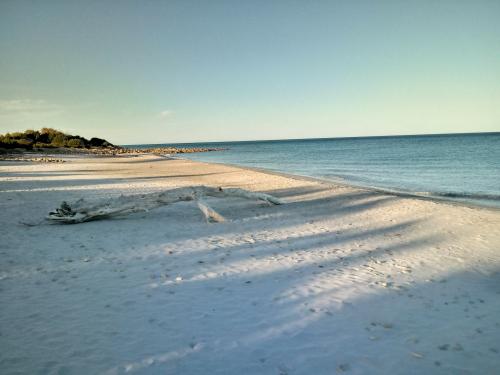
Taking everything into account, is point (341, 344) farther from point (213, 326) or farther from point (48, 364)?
point (48, 364)

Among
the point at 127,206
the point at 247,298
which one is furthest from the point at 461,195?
the point at 127,206

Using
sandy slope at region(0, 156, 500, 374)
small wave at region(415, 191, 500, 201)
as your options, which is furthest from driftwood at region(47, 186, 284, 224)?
small wave at region(415, 191, 500, 201)

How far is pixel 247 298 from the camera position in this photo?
180 inches

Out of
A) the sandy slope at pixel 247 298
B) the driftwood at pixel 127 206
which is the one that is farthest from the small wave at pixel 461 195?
the driftwood at pixel 127 206

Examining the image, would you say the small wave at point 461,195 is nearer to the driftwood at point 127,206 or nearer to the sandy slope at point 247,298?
the sandy slope at point 247,298

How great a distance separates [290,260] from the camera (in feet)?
20.4

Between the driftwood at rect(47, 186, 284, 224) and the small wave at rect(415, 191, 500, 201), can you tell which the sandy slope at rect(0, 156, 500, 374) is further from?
A: the small wave at rect(415, 191, 500, 201)

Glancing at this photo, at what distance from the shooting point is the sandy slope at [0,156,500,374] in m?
3.27

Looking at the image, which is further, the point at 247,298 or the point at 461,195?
the point at 461,195

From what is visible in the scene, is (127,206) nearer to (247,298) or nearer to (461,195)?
(247,298)

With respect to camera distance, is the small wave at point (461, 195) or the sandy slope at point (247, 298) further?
the small wave at point (461, 195)

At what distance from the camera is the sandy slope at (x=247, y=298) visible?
10.7 feet

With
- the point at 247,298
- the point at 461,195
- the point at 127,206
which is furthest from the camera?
the point at 461,195

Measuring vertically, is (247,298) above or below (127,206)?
below
